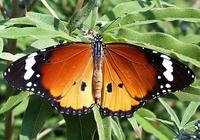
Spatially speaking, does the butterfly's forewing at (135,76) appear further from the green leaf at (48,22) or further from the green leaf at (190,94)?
the green leaf at (48,22)

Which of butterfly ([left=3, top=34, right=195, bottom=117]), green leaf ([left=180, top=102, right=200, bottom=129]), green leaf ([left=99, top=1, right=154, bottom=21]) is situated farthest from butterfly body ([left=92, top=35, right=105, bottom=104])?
green leaf ([left=180, top=102, right=200, bottom=129])

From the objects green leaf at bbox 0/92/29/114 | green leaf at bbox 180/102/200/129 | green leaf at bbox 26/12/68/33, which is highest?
green leaf at bbox 26/12/68/33

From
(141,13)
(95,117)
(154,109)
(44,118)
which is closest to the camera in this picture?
(95,117)

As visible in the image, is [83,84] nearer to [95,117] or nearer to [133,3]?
[95,117]

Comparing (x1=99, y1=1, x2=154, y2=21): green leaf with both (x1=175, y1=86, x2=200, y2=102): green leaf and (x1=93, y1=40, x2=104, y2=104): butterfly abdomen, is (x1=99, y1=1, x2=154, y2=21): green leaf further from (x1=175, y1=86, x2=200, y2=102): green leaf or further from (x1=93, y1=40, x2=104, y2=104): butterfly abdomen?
(x1=175, y1=86, x2=200, y2=102): green leaf

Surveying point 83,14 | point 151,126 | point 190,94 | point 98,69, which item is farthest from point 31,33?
point 151,126

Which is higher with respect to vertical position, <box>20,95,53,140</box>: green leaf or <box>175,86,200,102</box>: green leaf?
<box>175,86,200,102</box>: green leaf

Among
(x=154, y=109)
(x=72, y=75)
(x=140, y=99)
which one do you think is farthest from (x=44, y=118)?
(x=154, y=109)
